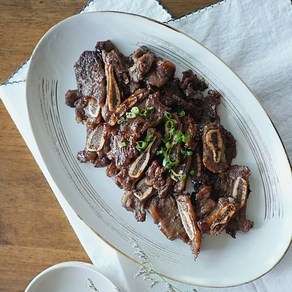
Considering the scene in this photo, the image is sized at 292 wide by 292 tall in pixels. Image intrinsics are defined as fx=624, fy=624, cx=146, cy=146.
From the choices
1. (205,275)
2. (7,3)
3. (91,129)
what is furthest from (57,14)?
(205,275)

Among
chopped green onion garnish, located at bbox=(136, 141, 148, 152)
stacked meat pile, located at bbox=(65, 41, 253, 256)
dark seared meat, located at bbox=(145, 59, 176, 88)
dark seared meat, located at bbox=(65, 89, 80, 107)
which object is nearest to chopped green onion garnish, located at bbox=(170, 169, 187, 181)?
stacked meat pile, located at bbox=(65, 41, 253, 256)

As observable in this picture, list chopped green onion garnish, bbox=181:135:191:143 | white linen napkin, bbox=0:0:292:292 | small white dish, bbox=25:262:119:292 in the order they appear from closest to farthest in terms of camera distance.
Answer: chopped green onion garnish, bbox=181:135:191:143
white linen napkin, bbox=0:0:292:292
small white dish, bbox=25:262:119:292

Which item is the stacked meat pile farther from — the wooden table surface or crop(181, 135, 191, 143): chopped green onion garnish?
the wooden table surface

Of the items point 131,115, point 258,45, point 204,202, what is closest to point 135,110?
point 131,115

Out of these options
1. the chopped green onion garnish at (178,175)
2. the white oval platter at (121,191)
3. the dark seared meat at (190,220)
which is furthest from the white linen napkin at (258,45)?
the chopped green onion garnish at (178,175)

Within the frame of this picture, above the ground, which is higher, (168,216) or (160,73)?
(160,73)

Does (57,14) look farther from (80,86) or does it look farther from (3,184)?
(3,184)

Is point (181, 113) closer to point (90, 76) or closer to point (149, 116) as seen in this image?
point (149, 116)
